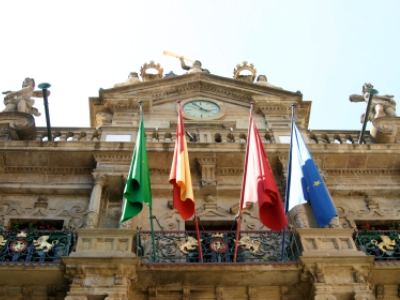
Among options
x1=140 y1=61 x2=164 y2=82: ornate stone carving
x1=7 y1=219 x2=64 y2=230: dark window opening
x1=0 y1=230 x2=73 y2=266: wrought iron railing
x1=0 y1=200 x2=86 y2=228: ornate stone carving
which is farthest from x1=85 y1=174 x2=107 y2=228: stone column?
x1=140 y1=61 x2=164 y2=82: ornate stone carving

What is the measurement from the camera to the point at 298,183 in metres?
11.8

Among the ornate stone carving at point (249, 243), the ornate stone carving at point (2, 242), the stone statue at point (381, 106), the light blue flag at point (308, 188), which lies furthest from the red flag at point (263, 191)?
the stone statue at point (381, 106)

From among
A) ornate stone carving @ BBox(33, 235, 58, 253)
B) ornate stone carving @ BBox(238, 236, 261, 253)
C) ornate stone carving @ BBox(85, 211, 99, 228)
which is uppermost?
ornate stone carving @ BBox(85, 211, 99, 228)

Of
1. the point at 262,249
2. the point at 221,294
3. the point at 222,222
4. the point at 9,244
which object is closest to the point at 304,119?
the point at 222,222

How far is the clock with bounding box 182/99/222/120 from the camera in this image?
18469 mm

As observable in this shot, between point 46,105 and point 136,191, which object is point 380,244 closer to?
point 136,191

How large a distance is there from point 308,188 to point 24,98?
9.41m

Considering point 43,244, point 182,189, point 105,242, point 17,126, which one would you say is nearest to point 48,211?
point 43,244

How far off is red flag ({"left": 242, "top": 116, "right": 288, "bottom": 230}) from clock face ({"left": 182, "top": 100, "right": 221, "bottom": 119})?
6380 mm

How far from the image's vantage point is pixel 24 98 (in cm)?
1734

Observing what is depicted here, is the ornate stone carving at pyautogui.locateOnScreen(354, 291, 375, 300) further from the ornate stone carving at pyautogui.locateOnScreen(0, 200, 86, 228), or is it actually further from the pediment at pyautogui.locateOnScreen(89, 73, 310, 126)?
the pediment at pyautogui.locateOnScreen(89, 73, 310, 126)

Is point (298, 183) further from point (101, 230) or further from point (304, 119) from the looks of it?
point (304, 119)

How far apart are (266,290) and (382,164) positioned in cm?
597

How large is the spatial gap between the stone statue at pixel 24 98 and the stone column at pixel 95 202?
400 cm
